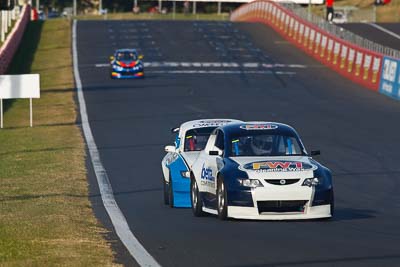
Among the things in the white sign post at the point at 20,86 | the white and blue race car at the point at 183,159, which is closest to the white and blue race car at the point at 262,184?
the white and blue race car at the point at 183,159

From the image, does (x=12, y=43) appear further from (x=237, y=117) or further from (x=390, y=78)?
(x=237, y=117)

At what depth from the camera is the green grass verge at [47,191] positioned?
12.0m

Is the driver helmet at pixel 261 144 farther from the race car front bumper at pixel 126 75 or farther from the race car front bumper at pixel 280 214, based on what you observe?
the race car front bumper at pixel 126 75

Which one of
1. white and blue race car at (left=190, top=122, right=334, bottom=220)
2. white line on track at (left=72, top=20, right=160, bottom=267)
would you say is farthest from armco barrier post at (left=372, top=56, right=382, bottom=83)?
white and blue race car at (left=190, top=122, right=334, bottom=220)

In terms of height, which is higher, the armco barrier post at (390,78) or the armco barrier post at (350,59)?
the armco barrier post at (390,78)

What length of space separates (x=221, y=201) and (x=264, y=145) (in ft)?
4.24

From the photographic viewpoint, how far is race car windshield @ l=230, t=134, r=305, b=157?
623 inches

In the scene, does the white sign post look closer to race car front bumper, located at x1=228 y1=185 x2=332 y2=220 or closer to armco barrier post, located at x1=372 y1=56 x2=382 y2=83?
armco barrier post, located at x1=372 y1=56 x2=382 y2=83

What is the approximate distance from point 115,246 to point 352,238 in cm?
263

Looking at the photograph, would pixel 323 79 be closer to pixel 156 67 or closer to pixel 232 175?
pixel 156 67

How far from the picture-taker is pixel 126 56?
170 feet

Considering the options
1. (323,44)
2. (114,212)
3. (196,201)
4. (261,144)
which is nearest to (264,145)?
(261,144)

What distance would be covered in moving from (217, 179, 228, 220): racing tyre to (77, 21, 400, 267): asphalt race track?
0.14m

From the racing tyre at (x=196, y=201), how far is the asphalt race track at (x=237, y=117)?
0.66 feet
